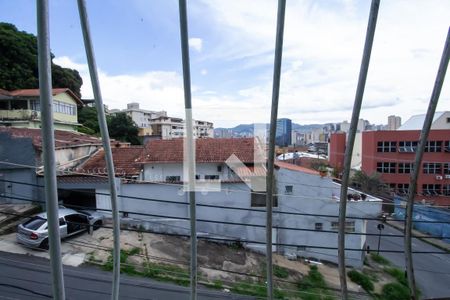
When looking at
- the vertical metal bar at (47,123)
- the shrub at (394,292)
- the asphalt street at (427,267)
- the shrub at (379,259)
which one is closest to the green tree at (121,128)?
the asphalt street at (427,267)

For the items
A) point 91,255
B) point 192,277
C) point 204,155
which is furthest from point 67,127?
point 192,277

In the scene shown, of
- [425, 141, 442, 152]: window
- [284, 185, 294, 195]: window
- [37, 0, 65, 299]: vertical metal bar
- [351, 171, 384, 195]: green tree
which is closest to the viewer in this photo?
[37, 0, 65, 299]: vertical metal bar

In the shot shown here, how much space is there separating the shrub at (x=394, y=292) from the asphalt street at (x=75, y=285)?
605cm

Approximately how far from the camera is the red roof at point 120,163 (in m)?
12.2

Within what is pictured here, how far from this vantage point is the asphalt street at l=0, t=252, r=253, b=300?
6309 millimetres

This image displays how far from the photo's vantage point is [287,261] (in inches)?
442

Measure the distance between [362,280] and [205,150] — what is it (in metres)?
7.62

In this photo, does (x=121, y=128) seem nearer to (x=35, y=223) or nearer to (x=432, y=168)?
(x=35, y=223)

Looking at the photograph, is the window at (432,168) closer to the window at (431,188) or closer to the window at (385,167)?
the window at (431,188)

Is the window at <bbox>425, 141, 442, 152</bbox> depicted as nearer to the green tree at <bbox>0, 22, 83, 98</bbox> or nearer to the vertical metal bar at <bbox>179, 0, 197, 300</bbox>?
the vertical metal bar at <bbox>179, 0, 197, 300</bbox>

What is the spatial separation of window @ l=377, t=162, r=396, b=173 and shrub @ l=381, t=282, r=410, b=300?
15.0m

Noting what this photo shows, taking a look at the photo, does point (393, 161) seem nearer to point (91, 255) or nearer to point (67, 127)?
point (91, 255)

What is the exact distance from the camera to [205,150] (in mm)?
13102

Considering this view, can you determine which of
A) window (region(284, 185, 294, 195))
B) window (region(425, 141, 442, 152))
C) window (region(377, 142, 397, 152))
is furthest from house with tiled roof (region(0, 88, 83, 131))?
window (region(425, 141, 442, 152))
